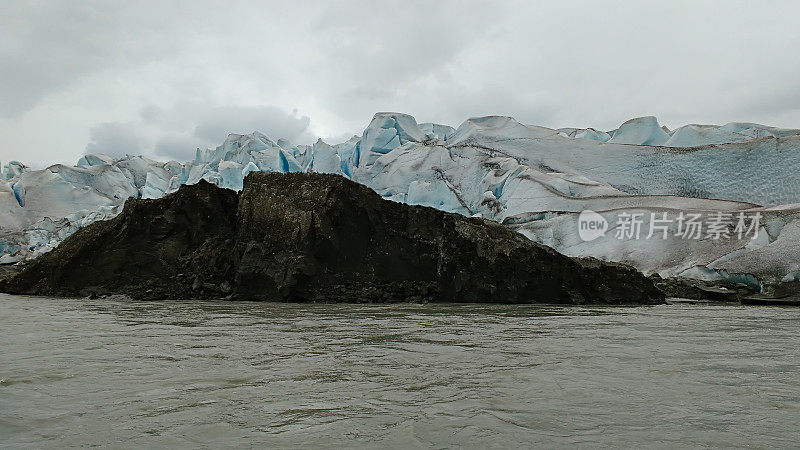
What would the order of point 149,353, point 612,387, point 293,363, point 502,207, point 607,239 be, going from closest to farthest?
point 612,387 → point 293,363 → point 149,353 → point 607,239 → point 502,207

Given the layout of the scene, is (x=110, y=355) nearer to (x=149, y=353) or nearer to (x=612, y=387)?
(x=149, y=353)

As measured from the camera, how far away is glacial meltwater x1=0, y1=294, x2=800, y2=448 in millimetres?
2555

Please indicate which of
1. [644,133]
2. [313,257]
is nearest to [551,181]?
[644,133]

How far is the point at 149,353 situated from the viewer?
4812 mm

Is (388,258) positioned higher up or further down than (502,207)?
further down

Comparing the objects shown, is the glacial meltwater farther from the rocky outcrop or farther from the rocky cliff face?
the rocky outcrop

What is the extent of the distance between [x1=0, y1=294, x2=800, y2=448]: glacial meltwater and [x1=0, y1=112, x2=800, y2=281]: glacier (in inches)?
590

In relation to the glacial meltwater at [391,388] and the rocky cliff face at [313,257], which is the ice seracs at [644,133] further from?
the glacial meltwater at [391,388]

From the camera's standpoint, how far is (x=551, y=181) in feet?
93.0

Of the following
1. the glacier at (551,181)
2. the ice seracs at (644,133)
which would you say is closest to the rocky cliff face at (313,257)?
the glacier at (551,181)

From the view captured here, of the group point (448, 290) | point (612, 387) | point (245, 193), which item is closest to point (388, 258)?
point (448, 290)

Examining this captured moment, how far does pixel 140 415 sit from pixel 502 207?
2707cm

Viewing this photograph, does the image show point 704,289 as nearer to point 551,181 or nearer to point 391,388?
point 551,181

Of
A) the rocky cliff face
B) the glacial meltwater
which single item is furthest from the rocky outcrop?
the glacial meltwater
